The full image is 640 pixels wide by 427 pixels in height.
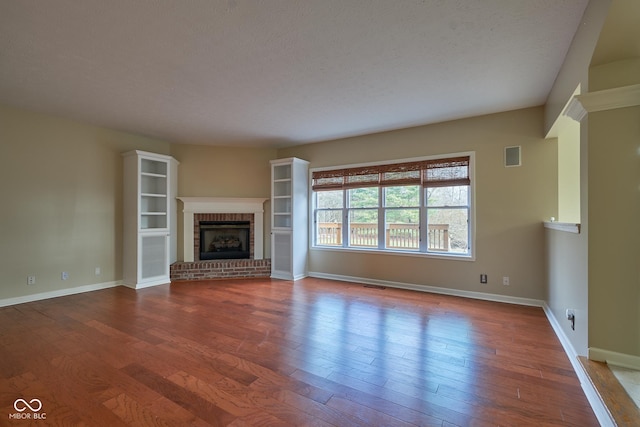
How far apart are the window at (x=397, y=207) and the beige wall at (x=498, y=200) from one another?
7.3 inches

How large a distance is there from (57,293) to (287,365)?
3991mm

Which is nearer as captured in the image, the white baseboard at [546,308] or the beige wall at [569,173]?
the white baseboard at [546,308]

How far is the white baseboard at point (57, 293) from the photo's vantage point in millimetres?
3698

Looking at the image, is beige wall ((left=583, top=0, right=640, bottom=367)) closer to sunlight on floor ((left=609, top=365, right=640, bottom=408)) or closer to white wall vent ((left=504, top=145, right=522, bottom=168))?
sunlight on floor ((left=609, top=365, right=640, bottom=408))

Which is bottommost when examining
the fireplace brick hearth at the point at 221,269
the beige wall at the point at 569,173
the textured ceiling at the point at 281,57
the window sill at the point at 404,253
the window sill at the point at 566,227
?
the fireplace brick hearth at the point at 221,269

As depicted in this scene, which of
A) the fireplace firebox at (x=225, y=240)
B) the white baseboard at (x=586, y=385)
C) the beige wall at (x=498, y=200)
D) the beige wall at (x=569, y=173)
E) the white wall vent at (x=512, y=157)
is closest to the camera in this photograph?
the white baseboard at (x=586, y=385)

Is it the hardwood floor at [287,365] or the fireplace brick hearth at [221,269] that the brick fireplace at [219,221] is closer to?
the fireplace brick hearth at [221,269]

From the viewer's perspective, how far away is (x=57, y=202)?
4.11 metres

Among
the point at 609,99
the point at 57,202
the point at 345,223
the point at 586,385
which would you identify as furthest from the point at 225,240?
the point at 609,99

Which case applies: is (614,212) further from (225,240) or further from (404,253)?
(225,240)

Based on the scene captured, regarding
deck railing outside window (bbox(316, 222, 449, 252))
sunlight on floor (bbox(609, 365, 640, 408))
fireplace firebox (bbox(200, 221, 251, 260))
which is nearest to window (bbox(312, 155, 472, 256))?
deck railing outside window (bbox(316, 222, 449, 252))

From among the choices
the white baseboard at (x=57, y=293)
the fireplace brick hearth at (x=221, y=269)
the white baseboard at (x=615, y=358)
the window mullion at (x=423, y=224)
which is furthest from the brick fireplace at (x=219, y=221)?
the white baseboard at (x=615, y=358)

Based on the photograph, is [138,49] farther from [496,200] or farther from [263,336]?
[496,200]

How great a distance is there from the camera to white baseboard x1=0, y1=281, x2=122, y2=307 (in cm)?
370
